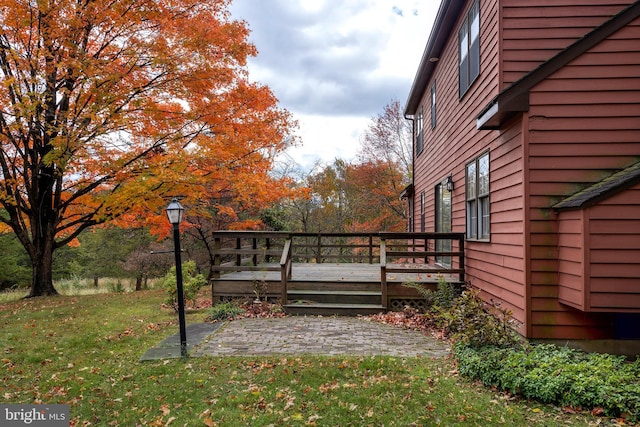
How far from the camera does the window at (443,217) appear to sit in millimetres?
9422

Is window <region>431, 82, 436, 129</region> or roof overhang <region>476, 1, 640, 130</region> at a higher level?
window <region>431, 82, 436, 129</region>

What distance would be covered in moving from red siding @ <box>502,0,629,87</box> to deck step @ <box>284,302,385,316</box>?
14.9ft

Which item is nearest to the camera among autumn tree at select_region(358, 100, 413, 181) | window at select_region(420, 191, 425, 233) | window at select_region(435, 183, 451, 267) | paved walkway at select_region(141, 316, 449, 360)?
paved walkway at select_region(141, 316, 449, 360)

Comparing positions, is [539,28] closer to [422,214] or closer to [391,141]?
[422,214]

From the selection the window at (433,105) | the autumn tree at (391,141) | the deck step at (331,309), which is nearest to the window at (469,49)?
the window at (433,105)

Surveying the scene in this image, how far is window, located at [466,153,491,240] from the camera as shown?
21.6 ft

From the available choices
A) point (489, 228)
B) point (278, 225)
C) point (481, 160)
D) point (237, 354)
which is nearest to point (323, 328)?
point (237, 354)

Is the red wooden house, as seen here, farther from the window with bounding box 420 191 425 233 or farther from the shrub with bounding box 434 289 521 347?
the window with bounding box 420 191 425 233

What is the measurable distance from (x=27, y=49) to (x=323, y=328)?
936 centimetres

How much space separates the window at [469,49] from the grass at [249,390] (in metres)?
5.07

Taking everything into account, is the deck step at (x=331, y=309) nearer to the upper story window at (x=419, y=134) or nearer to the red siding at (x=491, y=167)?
the red siding at (x=491, y=167)

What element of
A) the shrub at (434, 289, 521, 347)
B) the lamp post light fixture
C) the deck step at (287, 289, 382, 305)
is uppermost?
the lamp post light fixture

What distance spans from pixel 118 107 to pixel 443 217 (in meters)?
8.55

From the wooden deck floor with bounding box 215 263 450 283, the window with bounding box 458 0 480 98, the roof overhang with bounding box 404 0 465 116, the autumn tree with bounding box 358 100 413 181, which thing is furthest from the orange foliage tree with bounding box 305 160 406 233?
the window with bounding box 458 0 480 98
